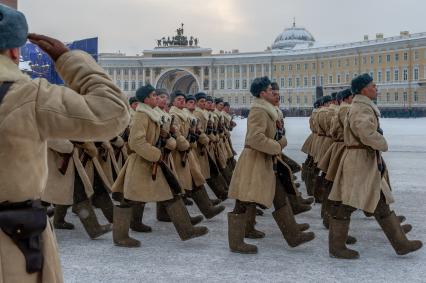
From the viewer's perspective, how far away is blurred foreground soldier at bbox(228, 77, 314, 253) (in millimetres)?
5398

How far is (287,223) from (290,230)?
0.23 feet

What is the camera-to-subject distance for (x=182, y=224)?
575 cm

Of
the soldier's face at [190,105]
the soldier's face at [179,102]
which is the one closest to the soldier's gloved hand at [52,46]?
the soldier's face at [179,102]

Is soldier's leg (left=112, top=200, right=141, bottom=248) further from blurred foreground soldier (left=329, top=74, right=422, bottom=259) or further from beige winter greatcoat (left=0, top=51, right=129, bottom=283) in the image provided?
beige winter greatcoat (left=0, top=51, right=129, bottom=283)

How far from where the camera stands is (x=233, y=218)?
5.46 meters

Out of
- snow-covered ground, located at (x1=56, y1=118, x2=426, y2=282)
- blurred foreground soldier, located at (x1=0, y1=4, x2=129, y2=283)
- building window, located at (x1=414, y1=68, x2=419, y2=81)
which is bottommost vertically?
snow-covered ground, located at (x1=56, y1=118, x2=426, y2=282)

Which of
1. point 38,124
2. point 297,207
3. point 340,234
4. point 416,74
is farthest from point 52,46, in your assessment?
point 416,74

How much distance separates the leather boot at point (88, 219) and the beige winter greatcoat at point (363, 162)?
2.36 metres

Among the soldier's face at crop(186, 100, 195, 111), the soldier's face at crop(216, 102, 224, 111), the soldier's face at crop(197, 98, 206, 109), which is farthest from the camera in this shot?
the soldier's face at crop(216, 102, 224, 111)

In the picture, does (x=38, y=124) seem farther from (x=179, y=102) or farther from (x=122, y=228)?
(x=179, y=102)

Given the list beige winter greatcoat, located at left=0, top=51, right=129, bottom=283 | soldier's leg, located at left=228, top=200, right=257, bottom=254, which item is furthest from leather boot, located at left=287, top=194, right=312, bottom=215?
beige winter greatcoat, located at left=0, top=51, right=129, bottom=283

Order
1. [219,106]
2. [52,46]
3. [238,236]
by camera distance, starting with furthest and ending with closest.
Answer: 1. [219,106]
2. [238,236]
3. [52,46]

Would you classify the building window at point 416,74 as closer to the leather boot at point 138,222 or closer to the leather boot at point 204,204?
the leather boot at point 204,204

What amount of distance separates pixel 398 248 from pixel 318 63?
73078mm
